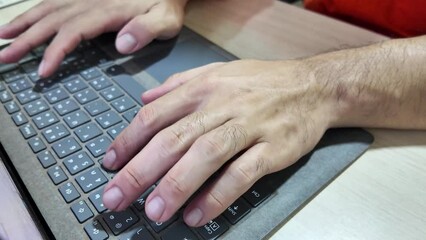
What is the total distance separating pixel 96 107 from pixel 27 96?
107 millimetres

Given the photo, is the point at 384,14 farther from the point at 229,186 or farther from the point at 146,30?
the point at 229,186

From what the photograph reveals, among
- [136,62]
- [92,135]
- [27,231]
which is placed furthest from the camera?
[136,62]

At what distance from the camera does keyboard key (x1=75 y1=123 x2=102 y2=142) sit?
0.49 metres

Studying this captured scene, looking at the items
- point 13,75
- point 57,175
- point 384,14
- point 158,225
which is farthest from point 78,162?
point 384,14

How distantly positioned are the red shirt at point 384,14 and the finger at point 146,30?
0.39m

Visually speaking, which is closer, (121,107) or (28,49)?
(121,107)

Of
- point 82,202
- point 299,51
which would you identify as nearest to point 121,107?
point 82,202

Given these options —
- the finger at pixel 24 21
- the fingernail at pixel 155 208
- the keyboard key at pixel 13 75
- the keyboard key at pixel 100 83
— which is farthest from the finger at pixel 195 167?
the finger at pixel 24 21

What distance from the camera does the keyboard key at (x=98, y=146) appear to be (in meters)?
0.47

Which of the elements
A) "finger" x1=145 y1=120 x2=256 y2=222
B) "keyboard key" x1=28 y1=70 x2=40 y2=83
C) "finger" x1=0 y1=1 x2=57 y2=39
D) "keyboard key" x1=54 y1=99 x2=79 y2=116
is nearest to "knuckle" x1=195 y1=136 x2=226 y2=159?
"finger" x1=145 y1=120 x2=256 y2=222

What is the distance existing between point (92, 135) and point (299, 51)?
0.36 metres

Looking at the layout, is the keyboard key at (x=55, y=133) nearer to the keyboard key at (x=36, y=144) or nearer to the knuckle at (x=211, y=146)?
the keyboard key at (x=36, y=144)

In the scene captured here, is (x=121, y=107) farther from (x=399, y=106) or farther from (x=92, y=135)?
(x=399, y=106)

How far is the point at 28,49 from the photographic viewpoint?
0.63 meters
